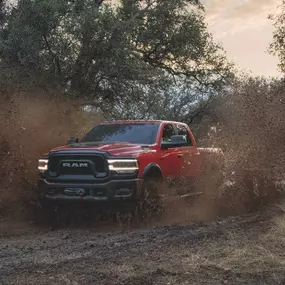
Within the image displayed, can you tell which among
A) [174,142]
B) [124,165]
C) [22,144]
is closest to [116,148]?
[124,165]

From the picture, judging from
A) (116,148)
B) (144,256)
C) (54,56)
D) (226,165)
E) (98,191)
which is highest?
(54,56)

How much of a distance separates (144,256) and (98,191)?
7.67 ft

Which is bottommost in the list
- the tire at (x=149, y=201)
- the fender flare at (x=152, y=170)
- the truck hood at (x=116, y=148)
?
the tire at (x=149, y=201)

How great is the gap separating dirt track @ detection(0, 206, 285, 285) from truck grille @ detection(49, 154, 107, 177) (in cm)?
105

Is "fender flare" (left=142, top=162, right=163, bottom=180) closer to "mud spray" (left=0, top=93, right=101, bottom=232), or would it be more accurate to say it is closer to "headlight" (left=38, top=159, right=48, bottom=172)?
"headlight" (left=38, top=159, right=48, bottom=172)

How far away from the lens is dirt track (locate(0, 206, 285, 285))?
538cm

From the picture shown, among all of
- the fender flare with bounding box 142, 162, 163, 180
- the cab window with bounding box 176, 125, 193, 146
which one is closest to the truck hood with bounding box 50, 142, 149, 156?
the fender flare with bounding box 142, 162, 163, 180

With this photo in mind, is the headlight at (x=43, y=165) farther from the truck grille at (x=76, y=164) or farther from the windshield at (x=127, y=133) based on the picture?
the windshield at (x=127, y=133)

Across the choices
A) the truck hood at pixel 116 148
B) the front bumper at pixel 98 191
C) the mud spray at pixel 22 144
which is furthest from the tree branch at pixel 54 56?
the front bumper at pixel 98 191

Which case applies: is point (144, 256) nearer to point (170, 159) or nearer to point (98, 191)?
point (98, 191)

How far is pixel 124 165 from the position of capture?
8680 millimetres

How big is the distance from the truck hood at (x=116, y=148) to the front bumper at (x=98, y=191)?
533mm

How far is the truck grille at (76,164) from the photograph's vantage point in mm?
8664

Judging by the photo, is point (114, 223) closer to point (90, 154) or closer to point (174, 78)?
point (90, 154)
